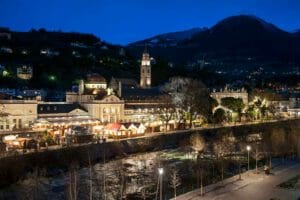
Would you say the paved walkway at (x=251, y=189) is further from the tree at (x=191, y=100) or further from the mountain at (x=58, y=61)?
the mountain at (x=58, y=61)

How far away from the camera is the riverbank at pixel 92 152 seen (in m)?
38.3

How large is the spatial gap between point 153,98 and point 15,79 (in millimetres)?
33932

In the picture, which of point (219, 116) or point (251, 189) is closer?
point (251, 189)

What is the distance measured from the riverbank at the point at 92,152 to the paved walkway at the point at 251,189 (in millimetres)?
14252

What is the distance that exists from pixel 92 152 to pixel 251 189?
19.8 meters

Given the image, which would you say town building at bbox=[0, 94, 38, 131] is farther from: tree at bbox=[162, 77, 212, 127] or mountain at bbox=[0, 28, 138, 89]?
mountain at bbox=[0, 28, 138, 89]

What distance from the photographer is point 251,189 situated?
31188 millimetres

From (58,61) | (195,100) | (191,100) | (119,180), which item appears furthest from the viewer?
(58,61)

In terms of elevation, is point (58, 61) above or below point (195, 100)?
above

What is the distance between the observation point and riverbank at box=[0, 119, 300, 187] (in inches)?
1510

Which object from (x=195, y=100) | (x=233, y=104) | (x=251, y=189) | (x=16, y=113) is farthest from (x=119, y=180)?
(x=233, y=104)

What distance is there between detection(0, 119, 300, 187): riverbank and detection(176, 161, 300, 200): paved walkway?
14.3 meters

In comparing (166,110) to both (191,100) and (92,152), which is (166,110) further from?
(92,152)

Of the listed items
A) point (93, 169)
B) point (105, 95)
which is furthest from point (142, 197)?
point (105, 95)
